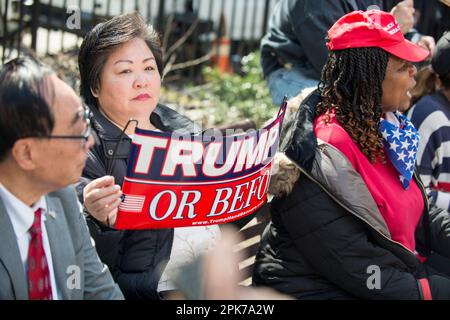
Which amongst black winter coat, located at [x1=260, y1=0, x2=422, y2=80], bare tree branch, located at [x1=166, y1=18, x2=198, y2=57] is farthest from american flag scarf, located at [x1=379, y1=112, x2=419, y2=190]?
bare tree branch, located at [x1=166, y1=18, x2=198, y2=57]

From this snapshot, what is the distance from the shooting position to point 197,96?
7.68 m

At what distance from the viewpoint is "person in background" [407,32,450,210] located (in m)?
4.15

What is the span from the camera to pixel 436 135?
416 centimetres

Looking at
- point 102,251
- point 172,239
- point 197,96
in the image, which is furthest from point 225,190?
point 197,96

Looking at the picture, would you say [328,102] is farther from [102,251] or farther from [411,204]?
[102,251]

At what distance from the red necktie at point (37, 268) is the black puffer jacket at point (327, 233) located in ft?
3.66

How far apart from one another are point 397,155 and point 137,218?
1.25 m

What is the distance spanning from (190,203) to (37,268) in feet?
2.15

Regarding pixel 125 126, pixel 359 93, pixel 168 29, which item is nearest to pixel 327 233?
pixel 359 93

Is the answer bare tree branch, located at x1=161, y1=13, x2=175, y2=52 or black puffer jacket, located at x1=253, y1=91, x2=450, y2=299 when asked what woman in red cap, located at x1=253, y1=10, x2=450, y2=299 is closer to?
black puffer jacket, located at x1=253, y1=91, x2=450, y2=299

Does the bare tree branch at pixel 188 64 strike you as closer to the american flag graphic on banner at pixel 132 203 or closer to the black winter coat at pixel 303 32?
the black winter coat at pixel 303 32

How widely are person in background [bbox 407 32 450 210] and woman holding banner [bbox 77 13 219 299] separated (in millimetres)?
1382

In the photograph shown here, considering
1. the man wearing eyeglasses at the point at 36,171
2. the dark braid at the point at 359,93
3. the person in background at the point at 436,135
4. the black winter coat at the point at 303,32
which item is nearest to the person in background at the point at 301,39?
the black winter coat at the point at 303,32

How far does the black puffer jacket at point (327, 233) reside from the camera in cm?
328
